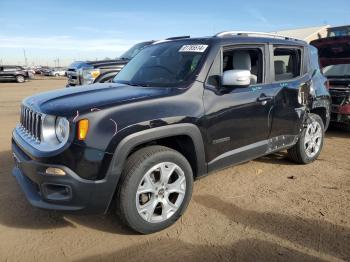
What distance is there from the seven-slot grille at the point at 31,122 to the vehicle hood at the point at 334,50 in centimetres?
677

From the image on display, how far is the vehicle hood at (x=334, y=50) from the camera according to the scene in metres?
8.01

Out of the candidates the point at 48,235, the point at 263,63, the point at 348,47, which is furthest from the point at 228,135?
the point at 348,47

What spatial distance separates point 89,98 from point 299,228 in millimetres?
2426

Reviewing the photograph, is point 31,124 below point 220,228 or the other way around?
the other way around

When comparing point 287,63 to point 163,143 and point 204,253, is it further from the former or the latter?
point 204,253

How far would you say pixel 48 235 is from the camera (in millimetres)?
3580

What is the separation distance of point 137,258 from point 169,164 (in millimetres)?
919

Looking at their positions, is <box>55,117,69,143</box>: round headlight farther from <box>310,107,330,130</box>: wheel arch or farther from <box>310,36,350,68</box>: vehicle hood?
<box>310,36,350,68</box>: vehicle hood

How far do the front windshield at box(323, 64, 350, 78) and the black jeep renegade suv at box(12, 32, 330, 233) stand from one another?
347 cm

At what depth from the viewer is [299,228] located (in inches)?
145

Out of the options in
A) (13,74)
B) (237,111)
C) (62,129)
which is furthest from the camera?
(13,74)

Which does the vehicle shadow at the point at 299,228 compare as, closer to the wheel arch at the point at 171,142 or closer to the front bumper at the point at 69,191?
the wheel arch at the point at 171,142

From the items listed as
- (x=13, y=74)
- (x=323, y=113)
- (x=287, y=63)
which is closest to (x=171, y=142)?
(x=287, y=63)

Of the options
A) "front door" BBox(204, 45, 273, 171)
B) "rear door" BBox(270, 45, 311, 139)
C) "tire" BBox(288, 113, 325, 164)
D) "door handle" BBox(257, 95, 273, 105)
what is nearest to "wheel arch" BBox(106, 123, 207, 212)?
"front door" BBox(204, 45, 273, 171)
